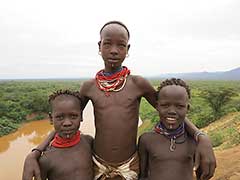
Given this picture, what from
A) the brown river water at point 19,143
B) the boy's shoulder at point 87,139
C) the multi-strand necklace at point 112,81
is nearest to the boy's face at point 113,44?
the multi-strand necklace at point 112,81

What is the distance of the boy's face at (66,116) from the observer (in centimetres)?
234

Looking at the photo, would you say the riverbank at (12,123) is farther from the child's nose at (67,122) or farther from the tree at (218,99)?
the child's nose at (67,122)

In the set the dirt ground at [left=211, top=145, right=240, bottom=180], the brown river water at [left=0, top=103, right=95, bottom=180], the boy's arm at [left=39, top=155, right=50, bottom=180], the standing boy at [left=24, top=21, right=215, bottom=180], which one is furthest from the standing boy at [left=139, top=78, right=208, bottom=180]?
the brown river water at [left=0, top=103, right=95, bottom=180]

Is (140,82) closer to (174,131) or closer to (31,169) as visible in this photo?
(174,131)

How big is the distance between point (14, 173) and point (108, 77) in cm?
1100

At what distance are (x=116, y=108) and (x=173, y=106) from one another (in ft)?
1.41

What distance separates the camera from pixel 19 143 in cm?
1775

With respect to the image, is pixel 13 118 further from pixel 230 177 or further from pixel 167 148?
pixel 167 148

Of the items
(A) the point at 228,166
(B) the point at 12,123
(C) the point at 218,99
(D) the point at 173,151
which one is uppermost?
(D) the point at 173,151

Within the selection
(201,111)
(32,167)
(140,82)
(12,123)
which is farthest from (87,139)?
(12,123)

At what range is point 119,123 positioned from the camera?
2.37 m

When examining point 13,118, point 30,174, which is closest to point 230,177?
point 30,174

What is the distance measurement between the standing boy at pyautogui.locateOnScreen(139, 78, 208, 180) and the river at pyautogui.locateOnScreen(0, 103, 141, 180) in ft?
28.8

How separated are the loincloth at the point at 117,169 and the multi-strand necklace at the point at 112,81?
529 mm
